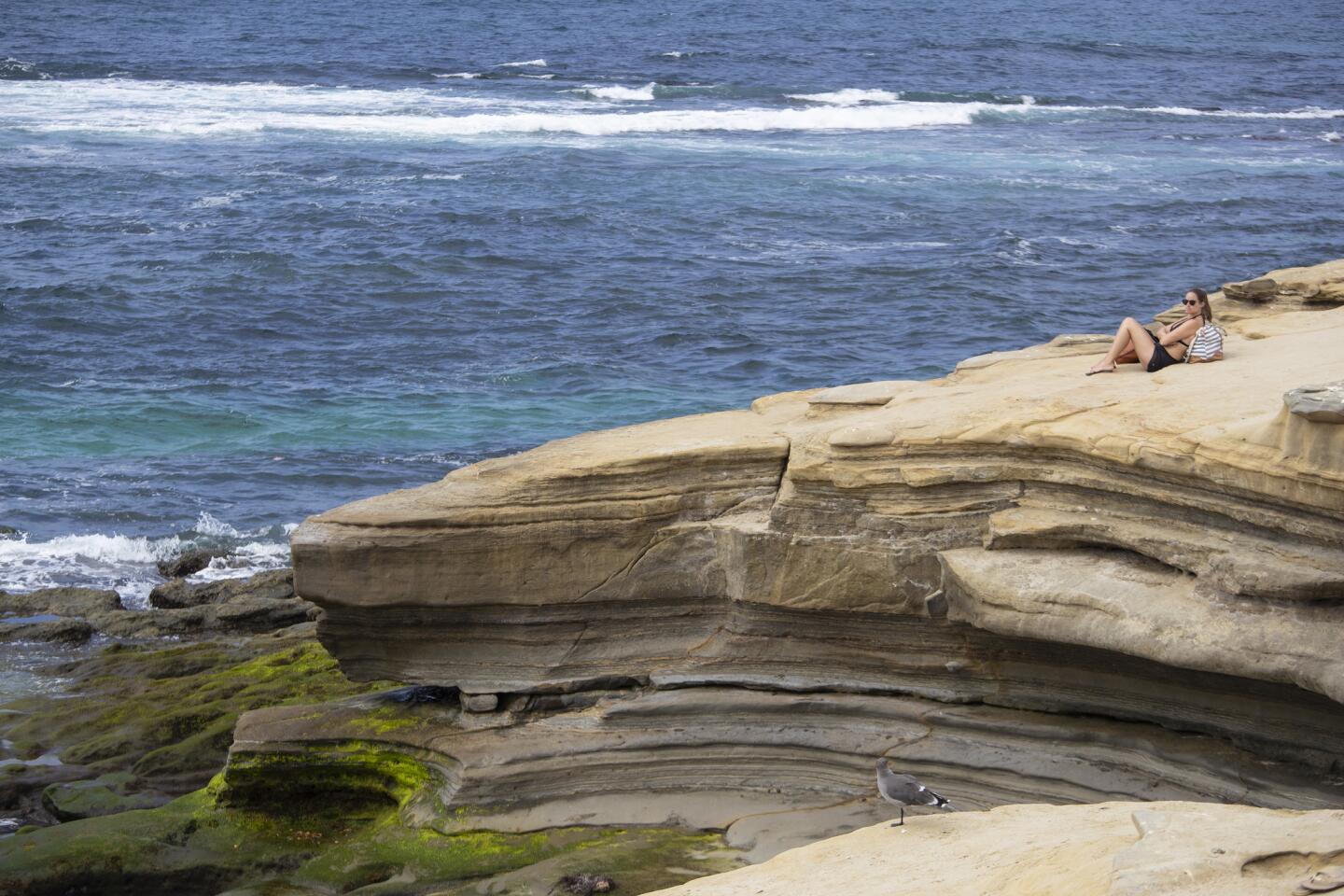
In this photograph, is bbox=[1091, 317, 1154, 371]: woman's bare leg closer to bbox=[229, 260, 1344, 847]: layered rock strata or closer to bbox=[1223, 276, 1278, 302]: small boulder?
bbox=[229, 260, 1344, 847]: layered rock strata

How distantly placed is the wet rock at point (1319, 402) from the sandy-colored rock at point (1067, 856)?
2633mm

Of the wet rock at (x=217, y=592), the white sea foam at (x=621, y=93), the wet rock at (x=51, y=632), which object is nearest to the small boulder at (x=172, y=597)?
the wet rock at (x=217, y=592)

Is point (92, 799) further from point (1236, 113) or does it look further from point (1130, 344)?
point (1236, 113)

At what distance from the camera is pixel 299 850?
12969 mm

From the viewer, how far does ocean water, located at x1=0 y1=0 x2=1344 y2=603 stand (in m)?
24.6

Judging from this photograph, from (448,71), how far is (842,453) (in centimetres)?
5523

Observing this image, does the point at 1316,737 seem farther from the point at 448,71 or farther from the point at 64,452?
the point at 448,71

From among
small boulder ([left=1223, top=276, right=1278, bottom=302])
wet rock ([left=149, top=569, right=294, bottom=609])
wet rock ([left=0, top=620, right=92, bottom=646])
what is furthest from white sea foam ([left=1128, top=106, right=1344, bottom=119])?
wet rock ([left=0, top=620, right=92, bottom=646])

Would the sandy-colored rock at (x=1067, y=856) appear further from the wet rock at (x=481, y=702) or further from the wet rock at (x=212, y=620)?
the wet rock at (x=212, y=620)

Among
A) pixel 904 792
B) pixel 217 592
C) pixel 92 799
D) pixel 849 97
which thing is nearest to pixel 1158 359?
pixel 904 792

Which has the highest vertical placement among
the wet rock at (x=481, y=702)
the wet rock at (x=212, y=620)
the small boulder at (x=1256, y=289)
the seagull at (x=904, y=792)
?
the small boulder at (x=1256, y=289)

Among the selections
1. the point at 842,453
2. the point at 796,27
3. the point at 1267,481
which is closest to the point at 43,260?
the point at 842,453

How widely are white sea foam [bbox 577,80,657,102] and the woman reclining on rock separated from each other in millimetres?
45860

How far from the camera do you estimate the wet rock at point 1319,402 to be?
32.8ft
